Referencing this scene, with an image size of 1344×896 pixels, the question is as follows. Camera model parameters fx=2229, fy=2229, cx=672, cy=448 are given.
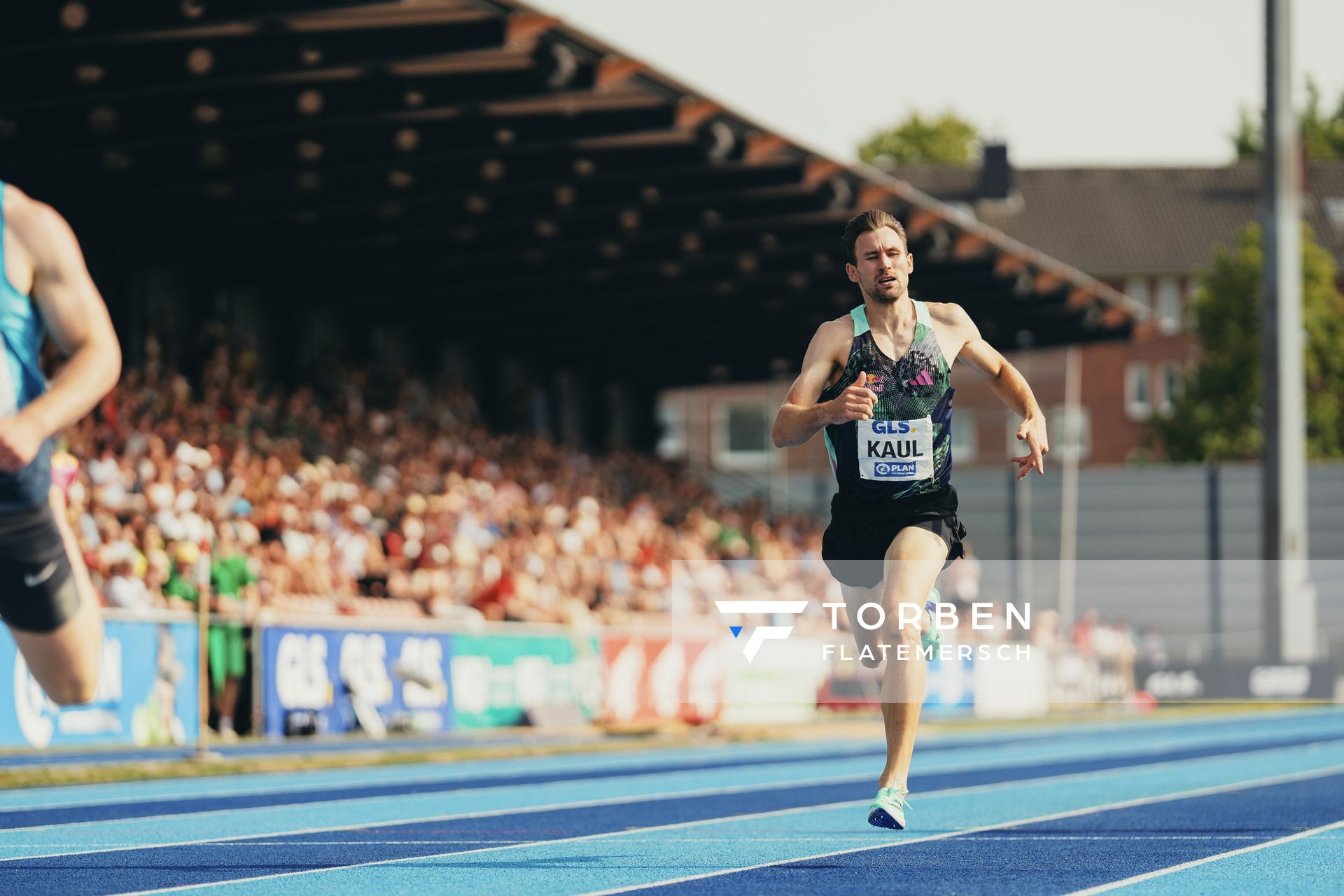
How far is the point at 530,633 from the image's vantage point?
21344 millimetres

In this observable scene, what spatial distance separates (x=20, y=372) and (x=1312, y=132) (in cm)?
9110

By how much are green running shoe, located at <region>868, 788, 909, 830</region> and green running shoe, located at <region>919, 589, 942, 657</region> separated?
49 cm

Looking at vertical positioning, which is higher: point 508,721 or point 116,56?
point 116,56

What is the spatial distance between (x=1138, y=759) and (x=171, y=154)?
497 inches

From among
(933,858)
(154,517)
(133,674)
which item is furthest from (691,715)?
(933,858)

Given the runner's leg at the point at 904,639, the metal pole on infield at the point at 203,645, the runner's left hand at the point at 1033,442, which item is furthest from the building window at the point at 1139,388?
the runner's left hand at the point at 1033,442

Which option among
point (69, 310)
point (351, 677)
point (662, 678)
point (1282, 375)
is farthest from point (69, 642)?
point (1282, 375)

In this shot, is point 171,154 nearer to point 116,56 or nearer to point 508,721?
point 116,56

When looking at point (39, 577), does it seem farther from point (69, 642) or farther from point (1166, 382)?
A: point (1166, 382)

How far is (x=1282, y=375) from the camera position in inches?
1198

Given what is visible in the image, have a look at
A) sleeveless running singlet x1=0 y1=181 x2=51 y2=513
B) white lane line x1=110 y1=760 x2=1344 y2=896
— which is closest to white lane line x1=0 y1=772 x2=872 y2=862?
white lane line x1=110 y1=760 x2=1344 y2=896

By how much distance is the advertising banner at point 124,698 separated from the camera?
14.8 m

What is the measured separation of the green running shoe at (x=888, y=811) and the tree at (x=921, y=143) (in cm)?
8097

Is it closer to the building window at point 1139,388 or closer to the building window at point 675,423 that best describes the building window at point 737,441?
the building window at point 675,423
